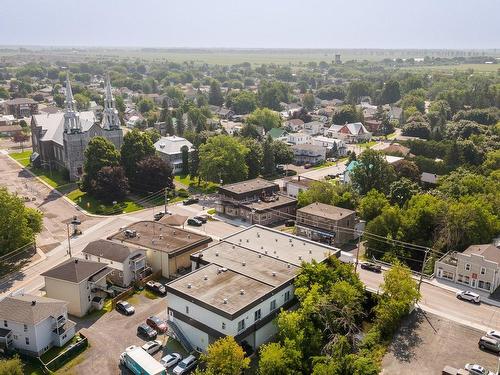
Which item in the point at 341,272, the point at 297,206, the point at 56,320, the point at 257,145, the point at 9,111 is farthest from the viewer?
the point at 9,111

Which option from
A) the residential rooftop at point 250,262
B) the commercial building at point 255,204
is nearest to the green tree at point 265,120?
the commercial building at point 255,204

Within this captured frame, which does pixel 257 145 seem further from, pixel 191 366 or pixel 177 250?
pixel 191 366

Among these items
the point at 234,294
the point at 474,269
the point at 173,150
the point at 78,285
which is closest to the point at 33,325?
the point at 78,285

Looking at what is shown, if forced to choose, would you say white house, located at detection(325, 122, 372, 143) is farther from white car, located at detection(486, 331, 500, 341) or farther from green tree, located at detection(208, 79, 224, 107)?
white car, located at detection(486, 331, 500, 341)

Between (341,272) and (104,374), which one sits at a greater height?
(341,272)

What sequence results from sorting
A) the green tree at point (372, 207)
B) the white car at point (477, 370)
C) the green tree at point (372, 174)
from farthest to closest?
1. the green tree at point (372, 174)
2. the green tree at point (372, 207)
3. the white car at point (477, 370)

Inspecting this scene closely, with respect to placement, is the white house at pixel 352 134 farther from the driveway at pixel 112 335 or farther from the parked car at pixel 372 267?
the driveway at pixel 112 335

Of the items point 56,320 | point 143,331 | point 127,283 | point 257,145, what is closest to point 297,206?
point 257,145
